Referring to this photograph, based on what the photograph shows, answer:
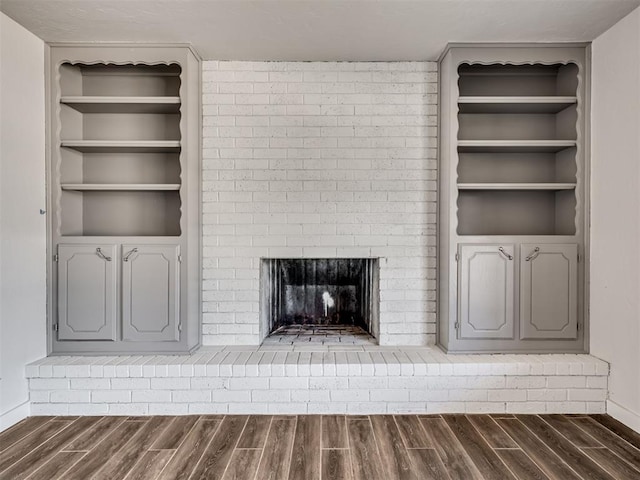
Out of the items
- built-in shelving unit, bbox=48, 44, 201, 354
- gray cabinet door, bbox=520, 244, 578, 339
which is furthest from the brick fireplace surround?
gray cabinet door, bbox=520, 244, 578, 339

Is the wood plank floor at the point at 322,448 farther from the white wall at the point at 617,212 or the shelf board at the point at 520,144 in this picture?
the shelf board at the point at 520,144

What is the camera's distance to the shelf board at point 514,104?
9.26ft

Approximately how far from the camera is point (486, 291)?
283cm

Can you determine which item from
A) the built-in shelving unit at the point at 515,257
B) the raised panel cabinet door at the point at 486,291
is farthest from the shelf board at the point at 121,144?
the raised panel cabinet door at the point at 486,291

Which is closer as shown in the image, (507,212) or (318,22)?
(318,22)

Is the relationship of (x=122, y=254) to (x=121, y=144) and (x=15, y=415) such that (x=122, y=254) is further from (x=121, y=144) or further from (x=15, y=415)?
(x=15, y=415)

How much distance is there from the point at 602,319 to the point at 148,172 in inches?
134

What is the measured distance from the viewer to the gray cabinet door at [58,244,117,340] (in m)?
2.78

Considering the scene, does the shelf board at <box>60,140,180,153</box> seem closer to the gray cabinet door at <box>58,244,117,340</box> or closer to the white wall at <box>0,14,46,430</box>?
the white wall at <box>0,14,46,430</box>

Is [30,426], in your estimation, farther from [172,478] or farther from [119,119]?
[119,119]

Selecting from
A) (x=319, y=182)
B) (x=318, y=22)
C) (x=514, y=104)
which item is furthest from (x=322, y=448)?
(x=514, y=104)

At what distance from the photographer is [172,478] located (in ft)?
6.33

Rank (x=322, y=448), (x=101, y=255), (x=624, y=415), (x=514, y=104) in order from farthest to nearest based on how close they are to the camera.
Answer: (x=514, y=104)
(x=101, y=255)
(x=624, y=415)
(x=322, y=448)

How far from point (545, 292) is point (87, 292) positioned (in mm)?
3181
